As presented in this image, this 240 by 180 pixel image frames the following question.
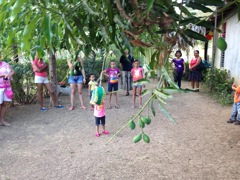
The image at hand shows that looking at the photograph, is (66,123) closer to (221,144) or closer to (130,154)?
(130,154)

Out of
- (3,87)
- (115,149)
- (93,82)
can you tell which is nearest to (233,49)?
(93,82)

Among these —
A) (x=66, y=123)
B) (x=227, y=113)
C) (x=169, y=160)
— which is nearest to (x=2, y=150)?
(x=66, y=123)

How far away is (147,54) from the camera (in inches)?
62.7

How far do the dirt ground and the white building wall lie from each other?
2564mm

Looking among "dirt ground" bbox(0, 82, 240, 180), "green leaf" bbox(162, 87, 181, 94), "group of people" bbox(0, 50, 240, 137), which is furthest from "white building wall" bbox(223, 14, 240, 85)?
"green leaf" bbox(162, 87, 181, 94)

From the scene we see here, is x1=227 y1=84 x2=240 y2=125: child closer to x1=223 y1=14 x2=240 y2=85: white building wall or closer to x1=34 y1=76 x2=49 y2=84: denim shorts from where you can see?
x1=223 y1=14 x2=240 y2=85: white building wall

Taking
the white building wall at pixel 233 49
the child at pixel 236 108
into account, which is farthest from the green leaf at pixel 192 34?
the white building wall at pixel 233 49

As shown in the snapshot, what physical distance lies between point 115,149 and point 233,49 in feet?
20.7

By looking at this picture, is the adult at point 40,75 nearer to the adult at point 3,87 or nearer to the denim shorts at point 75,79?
the denim shorts at point 75,79

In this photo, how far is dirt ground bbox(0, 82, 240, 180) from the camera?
3.81 meters

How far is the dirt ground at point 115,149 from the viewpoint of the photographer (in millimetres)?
3811

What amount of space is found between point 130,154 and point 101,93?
1.24 metres

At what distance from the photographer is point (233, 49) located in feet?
30.1

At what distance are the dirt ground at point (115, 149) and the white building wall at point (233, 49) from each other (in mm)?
2564
